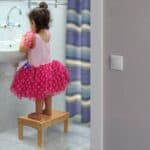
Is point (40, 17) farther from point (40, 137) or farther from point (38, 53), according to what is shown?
point (40, 137)

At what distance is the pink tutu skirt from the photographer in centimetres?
304

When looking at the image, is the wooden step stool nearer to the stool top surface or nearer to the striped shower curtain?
the stool top surface

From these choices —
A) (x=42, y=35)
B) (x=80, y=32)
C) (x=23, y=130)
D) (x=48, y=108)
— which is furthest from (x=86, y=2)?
(x=23, y=130)

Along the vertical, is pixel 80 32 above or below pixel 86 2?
below
